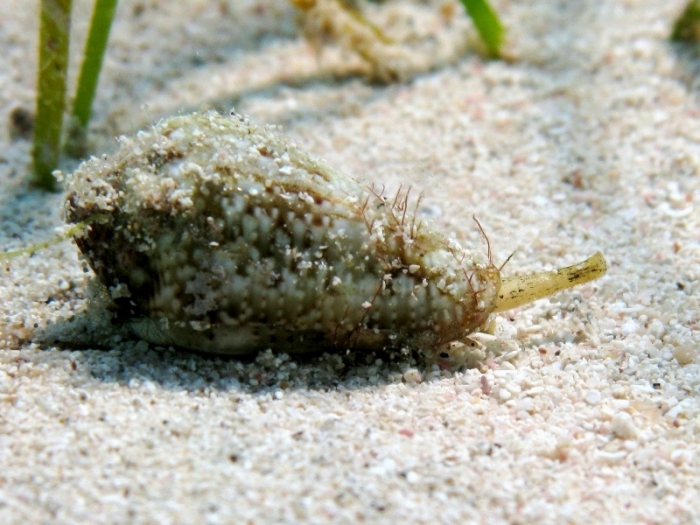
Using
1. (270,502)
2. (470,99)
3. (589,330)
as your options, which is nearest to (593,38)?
(470,99)

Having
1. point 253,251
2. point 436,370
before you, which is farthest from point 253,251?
point 436,370

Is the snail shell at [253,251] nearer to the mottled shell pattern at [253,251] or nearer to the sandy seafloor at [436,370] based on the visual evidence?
the mottled shell pattern at [253,251]

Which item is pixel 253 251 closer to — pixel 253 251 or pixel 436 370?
pixel 253 251

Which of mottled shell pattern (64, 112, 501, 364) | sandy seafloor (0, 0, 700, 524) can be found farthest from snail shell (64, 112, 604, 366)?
sandy seafloor (0, 0, 700, 524)

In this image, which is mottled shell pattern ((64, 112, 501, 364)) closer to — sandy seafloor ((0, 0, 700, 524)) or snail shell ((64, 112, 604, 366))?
snail shell ((64, 112, 604, 366))

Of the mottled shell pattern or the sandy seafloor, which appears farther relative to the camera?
the mottled shell pattern

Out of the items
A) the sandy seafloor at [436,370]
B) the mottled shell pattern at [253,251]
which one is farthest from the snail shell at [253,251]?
the sandy seafloor at [436,370]
